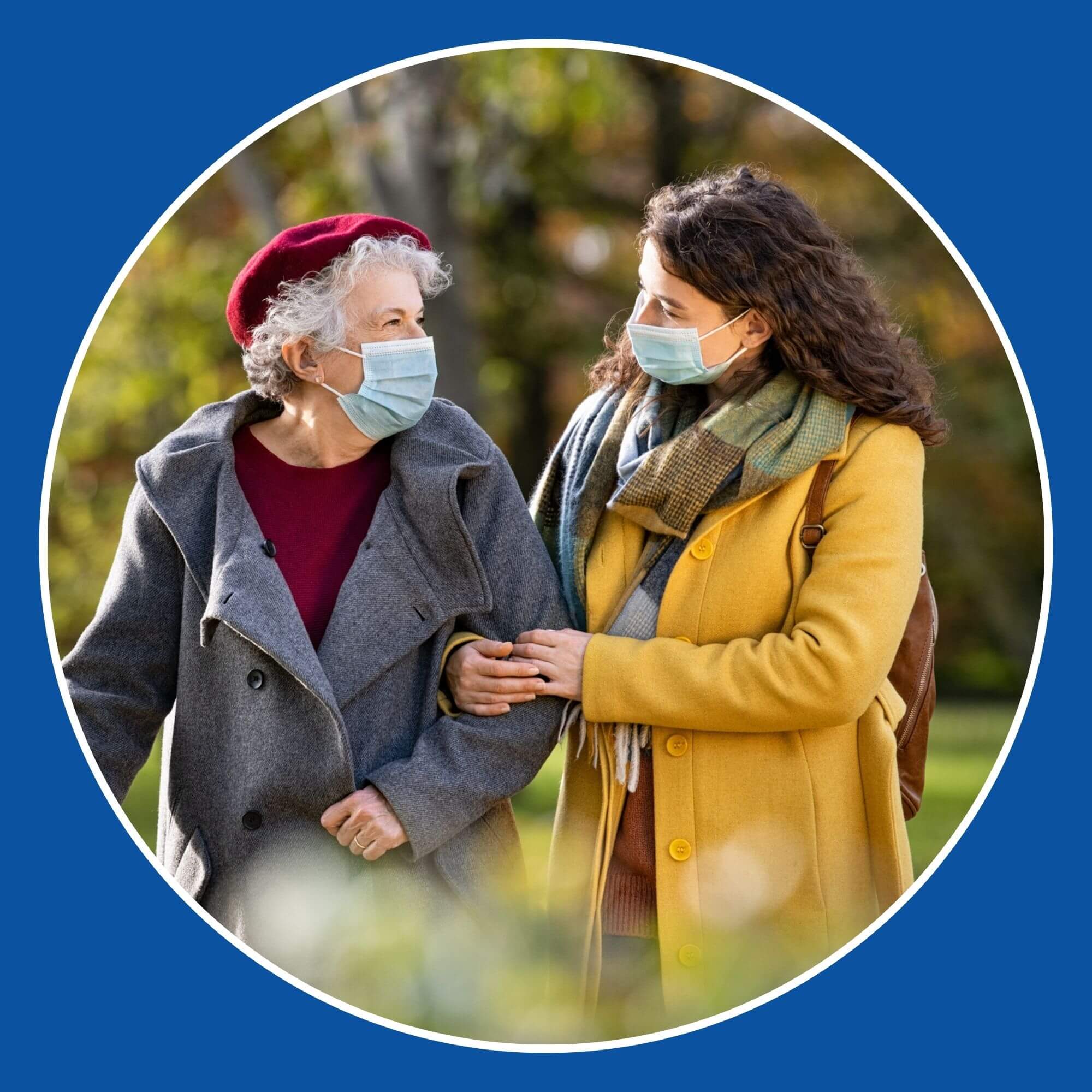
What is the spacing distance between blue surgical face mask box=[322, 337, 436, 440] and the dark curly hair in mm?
668

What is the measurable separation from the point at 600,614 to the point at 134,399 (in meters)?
8.71

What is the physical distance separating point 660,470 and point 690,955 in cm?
121

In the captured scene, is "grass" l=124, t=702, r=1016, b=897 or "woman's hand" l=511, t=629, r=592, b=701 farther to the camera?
"grass" l=124, t=702, r=1016, b=897

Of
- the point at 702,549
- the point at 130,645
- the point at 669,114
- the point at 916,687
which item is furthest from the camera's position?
the point at 669,114

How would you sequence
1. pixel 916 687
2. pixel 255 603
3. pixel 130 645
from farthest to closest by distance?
pixel 916 687 → pixel 130 645 → pixel 255 603

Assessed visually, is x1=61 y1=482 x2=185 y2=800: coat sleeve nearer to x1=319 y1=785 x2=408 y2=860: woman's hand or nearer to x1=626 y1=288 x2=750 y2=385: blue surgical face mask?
x1=319 y1=785 x2=408 y2=860: woman's hand

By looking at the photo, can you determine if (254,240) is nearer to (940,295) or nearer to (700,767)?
(940,295)

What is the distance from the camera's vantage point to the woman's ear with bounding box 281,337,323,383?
10.8 ft

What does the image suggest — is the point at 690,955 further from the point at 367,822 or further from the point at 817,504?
the point at 817,504

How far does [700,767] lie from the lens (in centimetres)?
324

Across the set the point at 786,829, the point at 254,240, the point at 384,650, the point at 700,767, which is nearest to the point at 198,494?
the point at 384,650

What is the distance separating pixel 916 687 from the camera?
3451 mm

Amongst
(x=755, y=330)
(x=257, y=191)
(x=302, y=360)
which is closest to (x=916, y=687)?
(x=755, y=330)

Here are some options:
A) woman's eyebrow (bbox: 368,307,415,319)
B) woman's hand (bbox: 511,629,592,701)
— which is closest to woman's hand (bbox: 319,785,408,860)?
woman's hand (bbox: 511,629,592,701)
